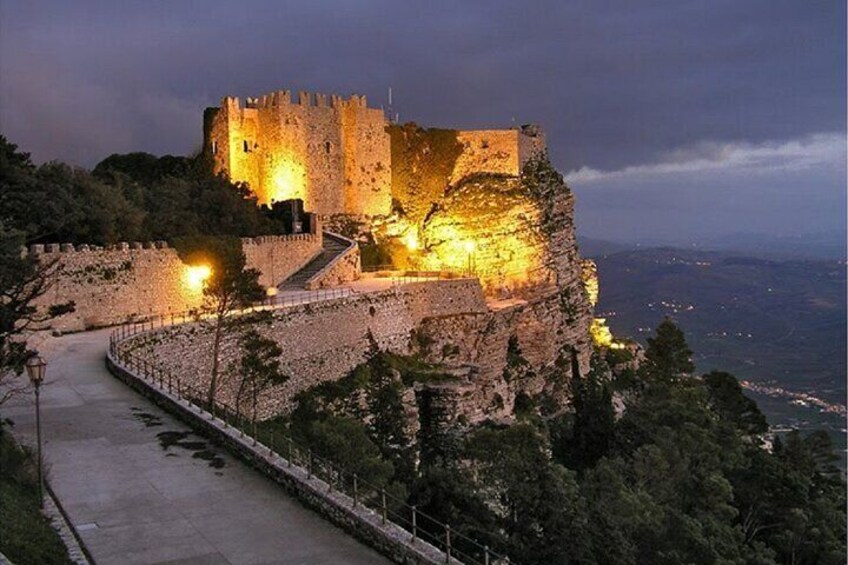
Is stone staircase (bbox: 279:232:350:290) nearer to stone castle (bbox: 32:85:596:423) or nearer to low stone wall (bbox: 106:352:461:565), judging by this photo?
stone castle (bbox: 32:85:596:423)

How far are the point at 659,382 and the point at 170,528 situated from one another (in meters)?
43.4

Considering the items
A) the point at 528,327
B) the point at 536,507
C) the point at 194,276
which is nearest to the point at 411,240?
the point at 528,327

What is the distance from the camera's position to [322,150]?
1972 inches

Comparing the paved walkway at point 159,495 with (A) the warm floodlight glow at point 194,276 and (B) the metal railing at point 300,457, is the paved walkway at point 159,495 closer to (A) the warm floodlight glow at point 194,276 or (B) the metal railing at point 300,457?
(B) the metal railing at point 300,457

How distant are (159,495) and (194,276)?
21205mm

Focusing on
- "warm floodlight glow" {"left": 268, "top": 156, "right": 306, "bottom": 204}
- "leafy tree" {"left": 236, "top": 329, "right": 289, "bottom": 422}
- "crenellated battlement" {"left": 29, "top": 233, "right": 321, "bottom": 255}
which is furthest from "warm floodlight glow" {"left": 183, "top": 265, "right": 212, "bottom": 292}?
"warm floodlight glow" {"left": 268, "top": 156, "right": 306, "bottom": 204}

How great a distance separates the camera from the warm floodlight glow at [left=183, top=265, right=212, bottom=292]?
34125 mm

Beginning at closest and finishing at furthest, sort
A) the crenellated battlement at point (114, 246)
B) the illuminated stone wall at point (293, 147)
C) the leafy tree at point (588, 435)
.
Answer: the crenellated battlement at point (114, 246) < the leafy tree at point (588, 435) < the illuminated stone wall at point (293, 147)

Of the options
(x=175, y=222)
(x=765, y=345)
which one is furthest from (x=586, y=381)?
(x=765, y=345)

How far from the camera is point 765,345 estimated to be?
112 metres

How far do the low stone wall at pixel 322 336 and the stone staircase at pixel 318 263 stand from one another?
536 centimetres

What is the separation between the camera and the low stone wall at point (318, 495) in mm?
11594

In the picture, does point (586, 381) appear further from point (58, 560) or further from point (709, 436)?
point (58, 560)

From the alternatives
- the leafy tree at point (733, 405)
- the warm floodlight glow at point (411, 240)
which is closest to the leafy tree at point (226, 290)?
the warm floodlight glow at point (411, 240)
